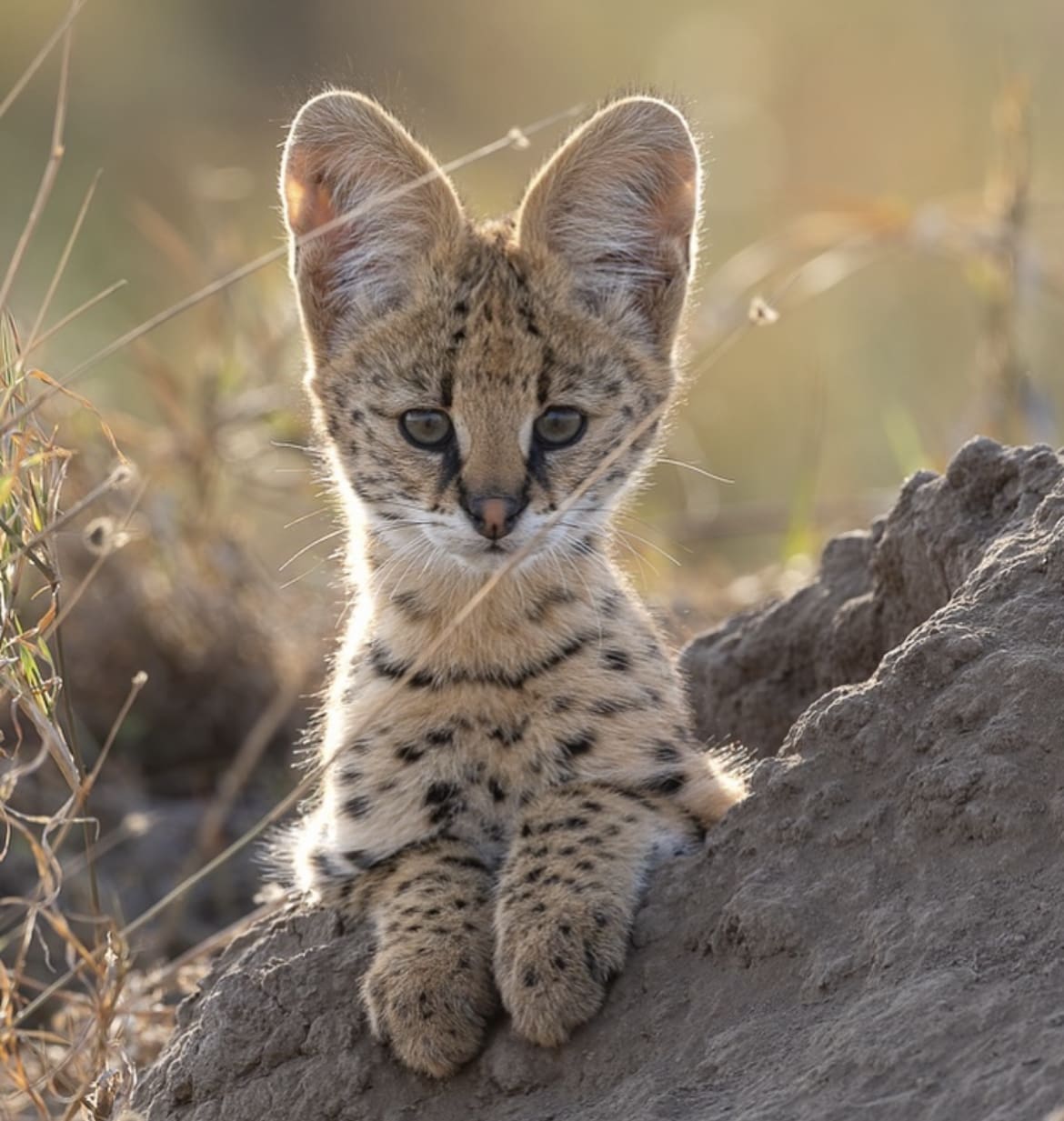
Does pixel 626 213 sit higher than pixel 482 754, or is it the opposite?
pixel 626 213

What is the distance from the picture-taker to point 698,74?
583 inches

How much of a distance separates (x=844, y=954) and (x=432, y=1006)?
2.44ft

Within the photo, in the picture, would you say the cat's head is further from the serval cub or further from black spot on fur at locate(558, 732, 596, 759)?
black spot on fur at locate(558, 732, 596, 759)

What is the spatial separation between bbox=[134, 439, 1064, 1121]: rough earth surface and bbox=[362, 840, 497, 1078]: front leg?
6 cm

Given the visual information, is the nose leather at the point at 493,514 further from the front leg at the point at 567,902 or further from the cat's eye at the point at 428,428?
the front leg at the point at 567,902

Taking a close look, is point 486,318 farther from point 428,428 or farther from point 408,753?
point 408,753

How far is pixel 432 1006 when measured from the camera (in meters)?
3.44

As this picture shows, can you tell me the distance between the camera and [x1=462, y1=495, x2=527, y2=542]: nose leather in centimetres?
393

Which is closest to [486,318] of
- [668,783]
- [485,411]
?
[485,411]

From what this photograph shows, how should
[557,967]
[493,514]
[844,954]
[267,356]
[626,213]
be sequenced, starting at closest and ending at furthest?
1. [844,954]
2. [557,967]
3. [493,514]
4. [626,213]
5. [267,356]

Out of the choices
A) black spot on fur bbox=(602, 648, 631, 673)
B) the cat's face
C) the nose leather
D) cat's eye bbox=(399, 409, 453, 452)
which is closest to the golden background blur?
the cat's face

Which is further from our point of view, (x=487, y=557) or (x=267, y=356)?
(x=267, y=356)

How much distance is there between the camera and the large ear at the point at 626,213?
4.40 metres

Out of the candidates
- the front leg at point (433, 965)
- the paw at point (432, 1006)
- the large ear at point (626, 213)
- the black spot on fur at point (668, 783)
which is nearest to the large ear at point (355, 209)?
the large ear at point (626, 213)
